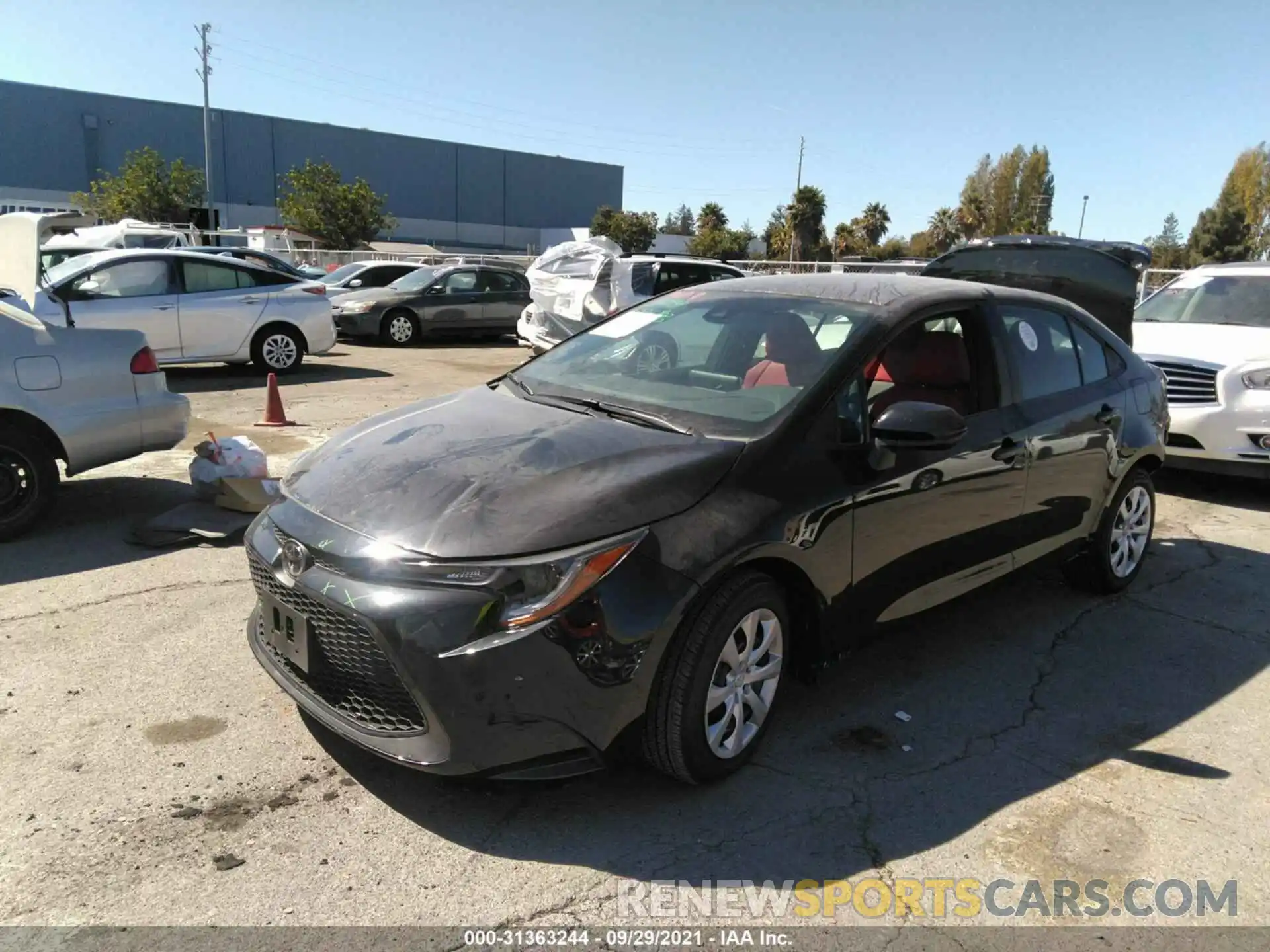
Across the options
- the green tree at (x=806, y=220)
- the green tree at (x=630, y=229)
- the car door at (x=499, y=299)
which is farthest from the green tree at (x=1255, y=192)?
the car door at (x=499, y=299)

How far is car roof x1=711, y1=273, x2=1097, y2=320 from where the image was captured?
390cm

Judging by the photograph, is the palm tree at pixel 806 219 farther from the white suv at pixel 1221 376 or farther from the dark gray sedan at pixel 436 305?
the white suv at pixel 1221 376

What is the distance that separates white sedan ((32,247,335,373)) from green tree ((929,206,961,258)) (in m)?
77.2

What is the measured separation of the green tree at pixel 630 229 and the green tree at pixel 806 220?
1163 cm

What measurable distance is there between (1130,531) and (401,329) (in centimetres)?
1410

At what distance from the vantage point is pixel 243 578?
4855 mm

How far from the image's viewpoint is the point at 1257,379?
23.8ft

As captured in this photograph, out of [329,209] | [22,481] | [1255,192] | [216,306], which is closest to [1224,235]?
[1255,192]

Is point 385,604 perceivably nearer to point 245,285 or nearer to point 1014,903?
point 1014,903

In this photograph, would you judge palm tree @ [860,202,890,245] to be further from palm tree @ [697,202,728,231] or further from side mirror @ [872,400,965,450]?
side mirror @ [872,400,965,450]

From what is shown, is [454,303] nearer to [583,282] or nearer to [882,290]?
[583,282]

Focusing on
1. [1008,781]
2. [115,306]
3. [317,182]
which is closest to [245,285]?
[115,306]

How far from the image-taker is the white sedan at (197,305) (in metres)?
10.8

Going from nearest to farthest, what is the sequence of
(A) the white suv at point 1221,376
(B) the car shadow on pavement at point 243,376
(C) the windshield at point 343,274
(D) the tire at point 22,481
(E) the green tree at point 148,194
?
(D) the tire at point 22,481 < (A) the white suv at point 1221,376 < (B) the car shadow on pavement at point 243,376 < (C) the windshield at point 343,274 < (E) the green tree at point 148,194
